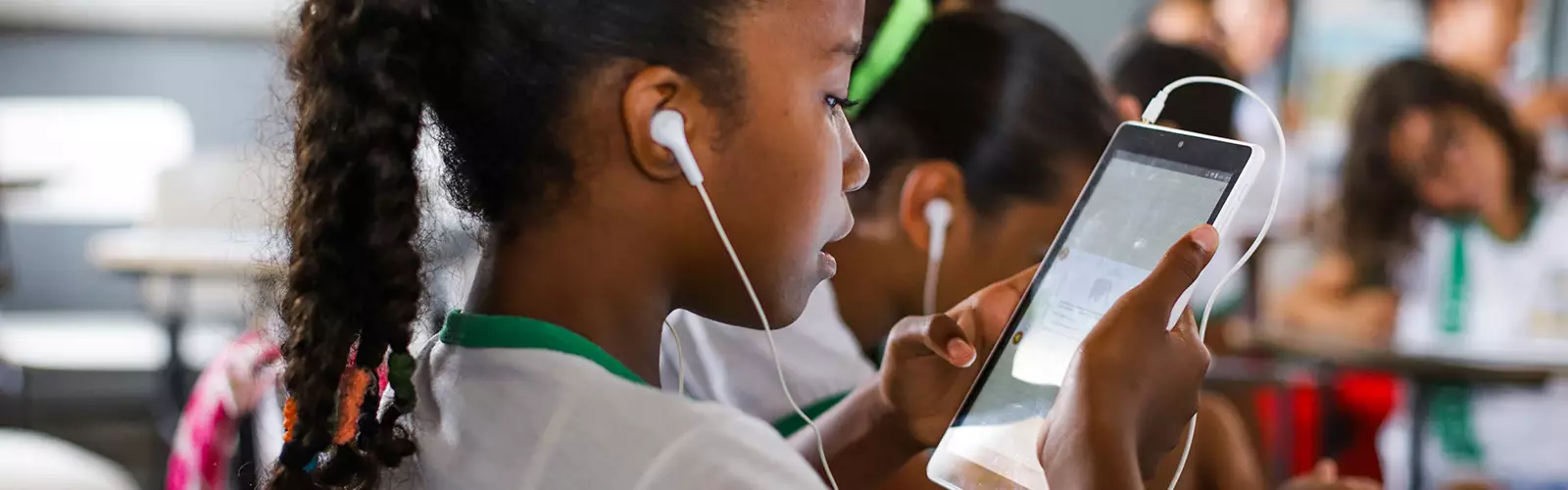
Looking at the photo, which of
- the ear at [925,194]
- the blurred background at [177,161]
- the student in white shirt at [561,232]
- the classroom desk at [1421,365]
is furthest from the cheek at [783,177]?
the blurred background at [177,161]

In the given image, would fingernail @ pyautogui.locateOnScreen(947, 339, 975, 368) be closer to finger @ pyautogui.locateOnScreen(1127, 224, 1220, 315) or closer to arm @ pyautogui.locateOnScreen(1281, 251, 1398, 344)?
finger @ pyautogui.locateOnScreen(1127, 224, 1220, 315)

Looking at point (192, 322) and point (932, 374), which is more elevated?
point (932, 374)

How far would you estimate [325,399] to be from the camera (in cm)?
52

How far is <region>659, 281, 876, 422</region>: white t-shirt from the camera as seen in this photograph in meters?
0.88

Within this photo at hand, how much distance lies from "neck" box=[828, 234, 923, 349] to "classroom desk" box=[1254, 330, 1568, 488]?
1.04 m

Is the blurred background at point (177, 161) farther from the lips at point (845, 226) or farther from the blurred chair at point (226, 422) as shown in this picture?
the lips at point (845, 226)

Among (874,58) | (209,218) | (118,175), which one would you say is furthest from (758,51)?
(118,175)

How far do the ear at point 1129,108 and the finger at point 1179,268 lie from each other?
0.43 ft

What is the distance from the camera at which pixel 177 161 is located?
328cm

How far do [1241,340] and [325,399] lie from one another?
182cm

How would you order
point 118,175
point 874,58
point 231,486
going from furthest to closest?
1. point 118,175
2. point 231,486
3. point 874,58

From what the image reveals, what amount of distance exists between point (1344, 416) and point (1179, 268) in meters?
1.02

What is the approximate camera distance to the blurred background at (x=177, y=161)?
8.43ft

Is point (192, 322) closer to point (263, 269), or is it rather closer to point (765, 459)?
point (263, 269)
